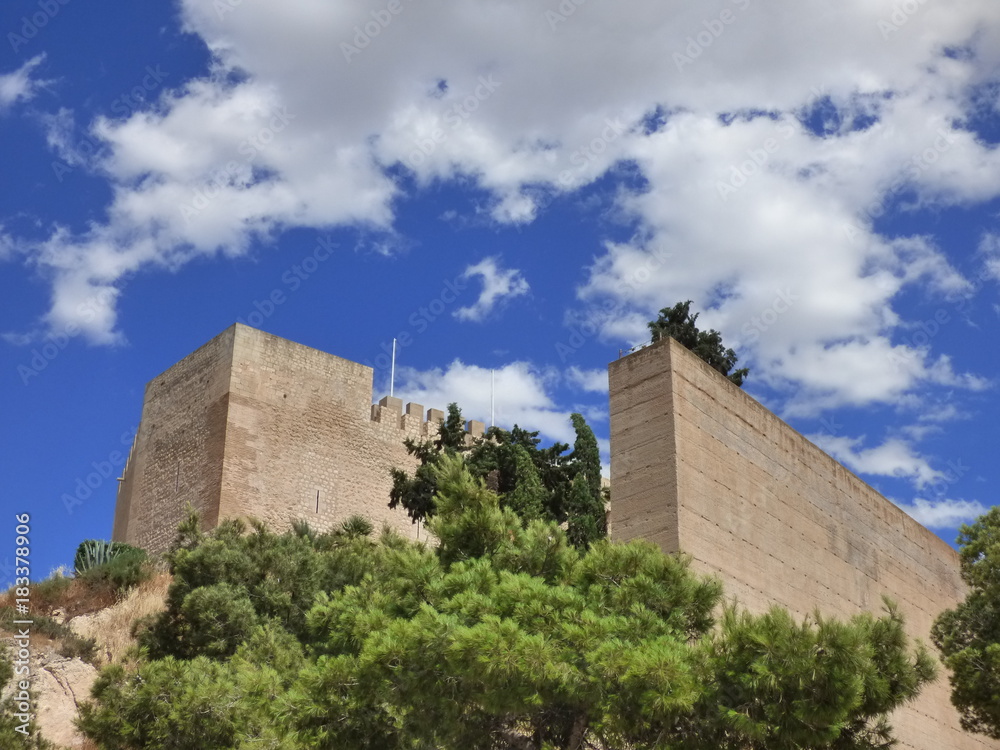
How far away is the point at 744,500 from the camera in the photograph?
1343 cm

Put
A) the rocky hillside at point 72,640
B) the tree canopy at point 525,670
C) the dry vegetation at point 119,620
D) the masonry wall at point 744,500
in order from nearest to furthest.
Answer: the tree canopy at point 525,670 → the masonry wall at point 744,500 → the rocky hillside at point 72,640 → the dry vegetation at point 119,620

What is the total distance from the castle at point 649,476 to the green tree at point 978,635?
1574 mm

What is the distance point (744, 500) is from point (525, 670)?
7.05 m

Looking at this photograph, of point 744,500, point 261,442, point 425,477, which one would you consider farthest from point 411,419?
point 744,500

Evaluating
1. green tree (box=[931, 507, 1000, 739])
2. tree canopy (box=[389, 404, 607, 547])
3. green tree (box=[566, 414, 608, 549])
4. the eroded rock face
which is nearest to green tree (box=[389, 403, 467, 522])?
tree canopy (box=[389, 404, 607, 547])

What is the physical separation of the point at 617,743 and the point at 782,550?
7.22 meters

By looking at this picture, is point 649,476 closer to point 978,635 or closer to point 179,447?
point 978,635

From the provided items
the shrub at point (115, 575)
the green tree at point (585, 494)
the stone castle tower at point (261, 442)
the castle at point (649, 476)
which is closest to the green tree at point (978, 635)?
the castle at point (649, 476)

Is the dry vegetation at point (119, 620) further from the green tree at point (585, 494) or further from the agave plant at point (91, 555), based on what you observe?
the green tree at point (585, 494)

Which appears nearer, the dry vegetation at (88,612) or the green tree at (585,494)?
the green tree at (585,494)

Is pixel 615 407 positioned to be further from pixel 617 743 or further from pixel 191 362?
pixel 191 362

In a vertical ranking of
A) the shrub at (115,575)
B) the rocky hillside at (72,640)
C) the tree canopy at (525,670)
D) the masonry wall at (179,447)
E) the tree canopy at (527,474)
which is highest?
the masonry wall at (179,447)

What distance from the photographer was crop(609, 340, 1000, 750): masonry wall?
12234 millimetres

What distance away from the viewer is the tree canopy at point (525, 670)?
692 centimetres
